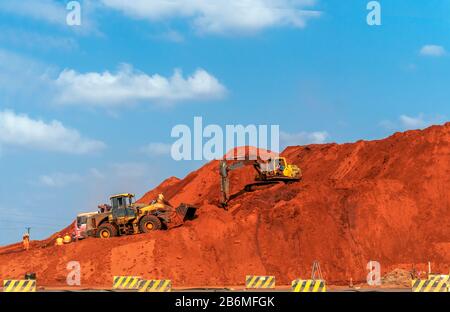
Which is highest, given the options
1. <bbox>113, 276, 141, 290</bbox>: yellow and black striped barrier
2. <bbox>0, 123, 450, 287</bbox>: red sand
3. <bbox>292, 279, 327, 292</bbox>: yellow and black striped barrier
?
<bbox>0, 123, 450, 287</bbox>: red sand

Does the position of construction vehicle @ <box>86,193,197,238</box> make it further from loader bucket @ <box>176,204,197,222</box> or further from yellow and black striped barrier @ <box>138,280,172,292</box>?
yellow and black striped barrier @ <box>138,280,172,292</box>

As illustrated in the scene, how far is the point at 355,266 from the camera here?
45344 millimetres

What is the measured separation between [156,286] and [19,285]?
20.7 ft

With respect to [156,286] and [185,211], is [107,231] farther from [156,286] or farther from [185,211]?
[156,286]

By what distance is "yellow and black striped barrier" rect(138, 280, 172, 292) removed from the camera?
25891 mm

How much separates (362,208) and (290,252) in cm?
668

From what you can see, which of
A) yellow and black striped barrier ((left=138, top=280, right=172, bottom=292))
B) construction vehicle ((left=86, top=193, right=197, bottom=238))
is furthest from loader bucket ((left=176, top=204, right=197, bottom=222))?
yellow and black striped barrier ((left=138, top=280, right=172, bottom=292))

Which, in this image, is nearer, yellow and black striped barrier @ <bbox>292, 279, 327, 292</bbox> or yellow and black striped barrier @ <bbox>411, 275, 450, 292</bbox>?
yellow and black striped barrier @ <bbox>292, 279, 327, 292</bbox>

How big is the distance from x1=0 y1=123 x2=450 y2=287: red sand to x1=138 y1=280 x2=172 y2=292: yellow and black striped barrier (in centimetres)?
1696

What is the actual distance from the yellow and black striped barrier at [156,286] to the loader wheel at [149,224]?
22.0 metres

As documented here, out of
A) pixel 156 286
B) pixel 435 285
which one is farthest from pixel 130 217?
pixel 435 285

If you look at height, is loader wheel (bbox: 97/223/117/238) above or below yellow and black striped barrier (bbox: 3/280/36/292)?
above

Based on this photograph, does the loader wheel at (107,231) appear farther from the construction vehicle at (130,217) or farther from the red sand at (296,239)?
the red sand at (296,239)

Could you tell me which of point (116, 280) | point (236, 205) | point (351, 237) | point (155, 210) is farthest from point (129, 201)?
point (116, 280)
